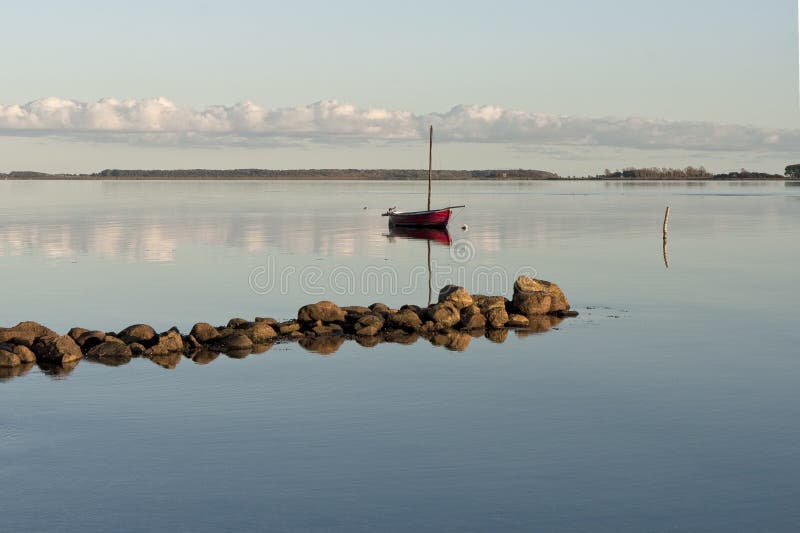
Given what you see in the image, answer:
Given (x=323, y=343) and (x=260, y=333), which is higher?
(x=260, y=333)

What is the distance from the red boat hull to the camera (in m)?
86.1

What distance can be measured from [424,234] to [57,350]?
57.6 meters

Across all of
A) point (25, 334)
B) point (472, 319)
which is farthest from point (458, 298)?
point (25, 334)

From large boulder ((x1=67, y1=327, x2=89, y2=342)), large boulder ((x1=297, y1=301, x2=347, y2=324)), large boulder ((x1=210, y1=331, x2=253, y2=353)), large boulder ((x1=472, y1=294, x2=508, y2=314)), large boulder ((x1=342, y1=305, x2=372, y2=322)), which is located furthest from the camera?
large boulder ((x1=472, y1=294, x2=508, y2=314))

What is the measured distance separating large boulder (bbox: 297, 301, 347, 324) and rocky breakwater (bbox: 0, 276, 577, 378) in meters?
0.03

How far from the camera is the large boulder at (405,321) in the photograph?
106ft

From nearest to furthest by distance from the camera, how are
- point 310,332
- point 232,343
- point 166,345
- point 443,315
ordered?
point 166,345 < point 232,343 < point 310,332 < point 443,315

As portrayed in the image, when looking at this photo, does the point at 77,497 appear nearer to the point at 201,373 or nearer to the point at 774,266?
the point at 201,373

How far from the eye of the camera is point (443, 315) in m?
32.7

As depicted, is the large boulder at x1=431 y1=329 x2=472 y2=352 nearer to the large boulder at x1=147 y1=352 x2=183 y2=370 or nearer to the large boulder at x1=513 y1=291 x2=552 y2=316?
the large boulder at x1=513 y1=291 x2=552 y2=316

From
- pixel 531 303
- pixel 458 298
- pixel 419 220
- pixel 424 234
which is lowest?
pixel 531 303

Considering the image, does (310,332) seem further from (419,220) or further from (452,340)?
(419,220)

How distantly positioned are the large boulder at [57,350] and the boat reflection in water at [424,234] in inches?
1817

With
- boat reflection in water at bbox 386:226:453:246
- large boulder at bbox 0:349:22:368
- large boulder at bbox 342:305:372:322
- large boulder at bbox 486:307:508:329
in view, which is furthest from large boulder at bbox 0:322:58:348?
boat reflection in water at bbox 386:226:453:246
